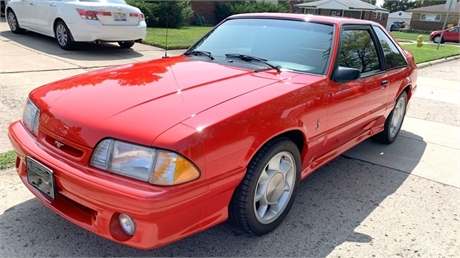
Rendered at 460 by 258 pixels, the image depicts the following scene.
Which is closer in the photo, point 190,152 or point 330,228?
point 190,152

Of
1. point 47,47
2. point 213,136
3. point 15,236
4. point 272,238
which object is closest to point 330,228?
point 272,238

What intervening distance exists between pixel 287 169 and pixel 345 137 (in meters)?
0.99

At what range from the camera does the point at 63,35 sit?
335 inches

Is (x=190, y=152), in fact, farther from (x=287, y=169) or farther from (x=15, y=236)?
(x=15, y=236)

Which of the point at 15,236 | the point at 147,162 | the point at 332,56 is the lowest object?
the point at 15,236

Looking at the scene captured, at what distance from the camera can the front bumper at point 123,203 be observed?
1.87 meters

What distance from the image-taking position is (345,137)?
3.46 m

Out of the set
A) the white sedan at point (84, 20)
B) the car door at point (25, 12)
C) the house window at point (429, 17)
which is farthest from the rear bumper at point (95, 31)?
the house window at point (429, 17)

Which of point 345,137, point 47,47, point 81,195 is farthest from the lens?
point 47,47

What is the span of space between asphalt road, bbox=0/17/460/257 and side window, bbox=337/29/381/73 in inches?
42.5

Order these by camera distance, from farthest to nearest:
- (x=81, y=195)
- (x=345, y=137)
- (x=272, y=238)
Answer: (x=345, y=137) → (x=272, y=238) → (x=81, y=195)

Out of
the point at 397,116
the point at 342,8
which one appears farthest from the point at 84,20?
the point at 342,8

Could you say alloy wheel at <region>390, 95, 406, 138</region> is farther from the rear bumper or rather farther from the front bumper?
the rear bumper

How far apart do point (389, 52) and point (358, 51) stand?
2.66ft
